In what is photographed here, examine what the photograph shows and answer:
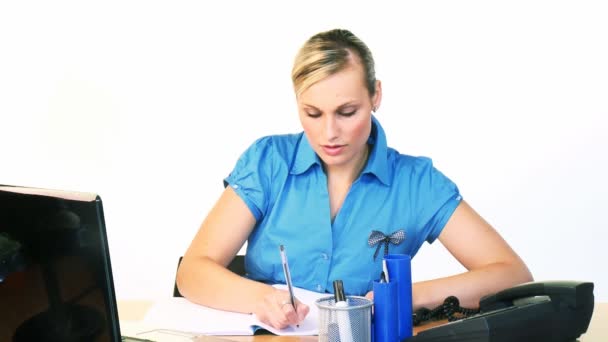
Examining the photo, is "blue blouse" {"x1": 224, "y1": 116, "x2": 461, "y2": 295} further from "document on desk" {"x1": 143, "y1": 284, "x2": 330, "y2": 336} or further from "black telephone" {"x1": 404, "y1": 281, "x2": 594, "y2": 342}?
"black telephone" {"x1": 404, "y1": 281, "x2": 594, "y2": 342}

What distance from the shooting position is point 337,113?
1.85 m

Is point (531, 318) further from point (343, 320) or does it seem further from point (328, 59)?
point (328, 59)

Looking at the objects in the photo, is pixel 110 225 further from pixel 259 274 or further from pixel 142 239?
pixel 259 274

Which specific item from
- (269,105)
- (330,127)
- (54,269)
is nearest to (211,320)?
(330,127)

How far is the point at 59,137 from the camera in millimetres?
3492

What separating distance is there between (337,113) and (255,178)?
29 cm

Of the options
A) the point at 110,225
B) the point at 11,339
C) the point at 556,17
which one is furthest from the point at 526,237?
the point at 11,339

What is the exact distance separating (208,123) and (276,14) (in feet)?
1.84

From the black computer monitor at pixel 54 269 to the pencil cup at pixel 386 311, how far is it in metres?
0.49

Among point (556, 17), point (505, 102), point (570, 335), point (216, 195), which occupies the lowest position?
point (570, 335)

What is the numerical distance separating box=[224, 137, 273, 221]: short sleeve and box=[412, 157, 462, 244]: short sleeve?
0.39 m

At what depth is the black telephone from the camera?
1.28m

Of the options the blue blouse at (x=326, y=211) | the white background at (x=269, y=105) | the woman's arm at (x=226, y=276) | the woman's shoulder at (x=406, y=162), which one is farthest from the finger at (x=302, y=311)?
the white background at (x=269, y=105)

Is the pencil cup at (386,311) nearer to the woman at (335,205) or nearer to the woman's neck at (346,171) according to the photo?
the woman at (335,205)
